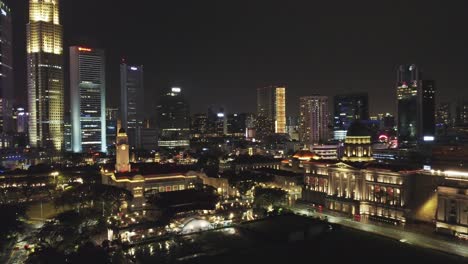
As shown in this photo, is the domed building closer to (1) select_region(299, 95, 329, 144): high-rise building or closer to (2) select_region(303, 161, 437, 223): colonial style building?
(2) select_region(303, 161, 437, 223): colonial style building

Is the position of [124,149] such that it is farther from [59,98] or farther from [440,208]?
[59,98]

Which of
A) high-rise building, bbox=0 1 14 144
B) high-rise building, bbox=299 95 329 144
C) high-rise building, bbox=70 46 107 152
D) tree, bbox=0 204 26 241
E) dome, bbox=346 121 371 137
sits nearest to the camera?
tree, bbox=0 204 26 241

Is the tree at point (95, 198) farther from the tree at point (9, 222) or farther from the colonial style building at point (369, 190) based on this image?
the colonial style building at point (369, 190)

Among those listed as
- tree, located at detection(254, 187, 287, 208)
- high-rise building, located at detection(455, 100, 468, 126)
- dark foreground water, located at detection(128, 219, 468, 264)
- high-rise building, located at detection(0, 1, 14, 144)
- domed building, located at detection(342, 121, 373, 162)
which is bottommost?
dark foreground water, located at detection(128, 219, 468, 264)

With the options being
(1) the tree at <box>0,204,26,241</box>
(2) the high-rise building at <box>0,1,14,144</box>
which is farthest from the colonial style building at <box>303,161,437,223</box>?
(2) the high-rise building at <box>0,1,14,144</box>

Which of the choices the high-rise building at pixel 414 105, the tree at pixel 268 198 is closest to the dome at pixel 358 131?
the tree at pixel 268 198

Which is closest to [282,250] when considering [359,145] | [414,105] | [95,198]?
[95,198]
